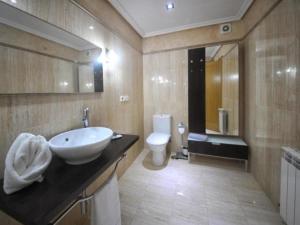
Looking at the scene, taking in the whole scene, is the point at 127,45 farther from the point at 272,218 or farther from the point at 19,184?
the point at 272,218

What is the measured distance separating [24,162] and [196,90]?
257cm

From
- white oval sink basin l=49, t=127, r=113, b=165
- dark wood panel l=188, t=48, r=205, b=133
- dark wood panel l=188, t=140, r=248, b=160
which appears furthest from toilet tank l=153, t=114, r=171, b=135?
Answer: white oval sink basin l=49, t=127, r=113, b=165

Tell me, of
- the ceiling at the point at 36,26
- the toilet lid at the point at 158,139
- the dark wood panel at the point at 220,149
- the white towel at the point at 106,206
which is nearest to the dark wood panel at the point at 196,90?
the dark wood panel at the point at 220,149

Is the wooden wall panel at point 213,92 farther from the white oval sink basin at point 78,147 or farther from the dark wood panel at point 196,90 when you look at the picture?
the white oval sink basin at point 78,147

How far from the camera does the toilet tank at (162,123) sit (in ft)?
9.33

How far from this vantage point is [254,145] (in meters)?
2.04

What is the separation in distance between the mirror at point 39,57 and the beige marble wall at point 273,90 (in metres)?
1.93

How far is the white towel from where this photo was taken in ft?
3.08

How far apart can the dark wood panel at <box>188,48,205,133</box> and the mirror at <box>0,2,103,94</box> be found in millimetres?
1785

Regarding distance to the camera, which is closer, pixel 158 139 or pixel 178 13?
pixel 178 13

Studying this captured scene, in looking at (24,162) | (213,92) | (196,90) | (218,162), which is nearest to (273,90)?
(213,92)

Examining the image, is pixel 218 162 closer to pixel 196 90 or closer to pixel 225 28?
pixel 196 90

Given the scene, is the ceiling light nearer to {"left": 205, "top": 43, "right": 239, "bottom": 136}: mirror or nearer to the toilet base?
{"left": 205, "top": 43, "right": 239, "bottom": 136}: mirror

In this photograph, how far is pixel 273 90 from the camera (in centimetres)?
155
